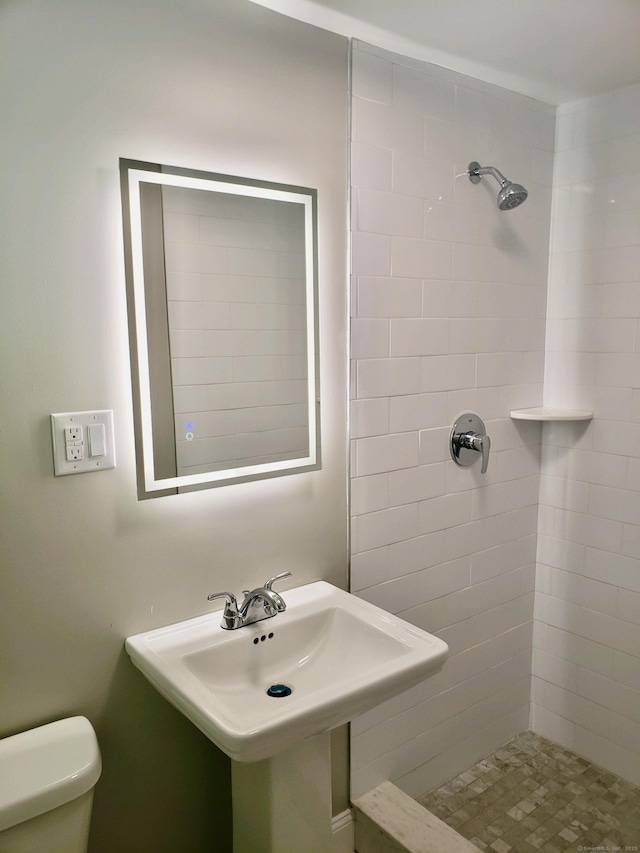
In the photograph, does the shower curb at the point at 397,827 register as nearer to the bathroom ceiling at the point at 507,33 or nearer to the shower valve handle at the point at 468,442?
the shower valve handle at the point at 468,442

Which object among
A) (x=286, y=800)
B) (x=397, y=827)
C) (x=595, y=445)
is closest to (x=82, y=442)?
(x=286, y=800)

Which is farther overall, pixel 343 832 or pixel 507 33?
pixel 343 832

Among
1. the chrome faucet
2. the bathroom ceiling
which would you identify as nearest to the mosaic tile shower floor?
the chrome faucet

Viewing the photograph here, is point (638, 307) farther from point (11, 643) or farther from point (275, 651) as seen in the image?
point (11, 643)

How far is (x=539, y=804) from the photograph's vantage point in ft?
6.72

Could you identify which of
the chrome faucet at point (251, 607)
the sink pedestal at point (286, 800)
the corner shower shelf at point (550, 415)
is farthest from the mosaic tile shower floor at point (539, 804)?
the corner shower shelf at point (550, 415)

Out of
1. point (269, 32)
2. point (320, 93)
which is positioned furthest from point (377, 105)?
point (269, 32)

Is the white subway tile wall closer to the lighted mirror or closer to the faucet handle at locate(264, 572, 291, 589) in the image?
the lighted mirror

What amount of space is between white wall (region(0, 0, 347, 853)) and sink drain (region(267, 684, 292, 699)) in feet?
0.81

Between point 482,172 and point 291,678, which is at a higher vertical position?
point 482,172

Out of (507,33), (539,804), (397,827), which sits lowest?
(539,804)

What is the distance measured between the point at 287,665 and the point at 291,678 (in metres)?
0.03

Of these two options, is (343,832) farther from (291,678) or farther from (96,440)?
(96,440)

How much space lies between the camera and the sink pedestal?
55.4 inches
